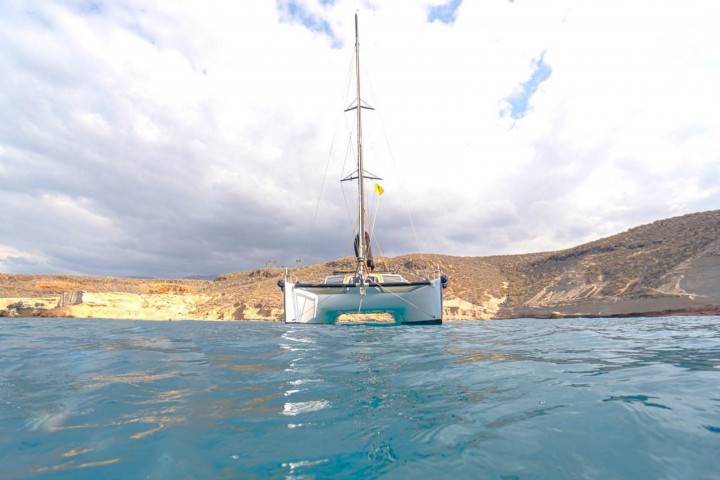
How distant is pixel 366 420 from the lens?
302 cm

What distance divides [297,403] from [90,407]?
192cm

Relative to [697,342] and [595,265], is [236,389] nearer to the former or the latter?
[697,342]

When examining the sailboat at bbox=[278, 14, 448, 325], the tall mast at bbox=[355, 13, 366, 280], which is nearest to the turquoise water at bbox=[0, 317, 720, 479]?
the sailboat at bbox=[278, 14, 448, 325]

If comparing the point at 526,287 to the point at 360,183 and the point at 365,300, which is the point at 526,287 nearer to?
the point at 360,183

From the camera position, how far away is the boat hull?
53.8 feet

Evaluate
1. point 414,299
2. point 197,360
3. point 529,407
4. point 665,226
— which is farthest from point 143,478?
point 665,226

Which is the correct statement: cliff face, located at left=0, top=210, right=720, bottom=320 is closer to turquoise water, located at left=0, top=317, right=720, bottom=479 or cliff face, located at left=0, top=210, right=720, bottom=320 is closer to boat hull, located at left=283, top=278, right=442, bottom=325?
boat hull, located at left=283, top=278, right=442, bottom=325

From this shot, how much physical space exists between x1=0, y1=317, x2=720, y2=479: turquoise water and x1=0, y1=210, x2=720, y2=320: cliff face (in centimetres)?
2675

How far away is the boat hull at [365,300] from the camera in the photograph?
16391 millimetres

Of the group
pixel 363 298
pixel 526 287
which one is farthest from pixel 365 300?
pixel 526 287

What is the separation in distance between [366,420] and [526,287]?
3964cm

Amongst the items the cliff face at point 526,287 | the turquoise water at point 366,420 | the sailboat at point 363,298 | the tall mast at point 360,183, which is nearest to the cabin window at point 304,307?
the sailboat at point 363,298

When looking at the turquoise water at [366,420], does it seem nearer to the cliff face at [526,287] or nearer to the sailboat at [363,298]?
the sailboat at [363,298]

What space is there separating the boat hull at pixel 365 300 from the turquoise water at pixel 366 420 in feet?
34.9
